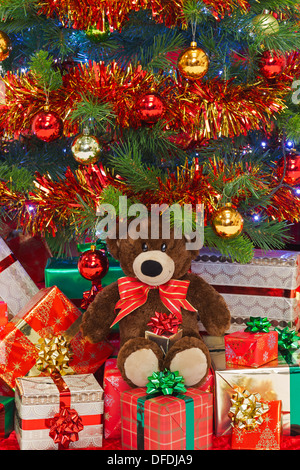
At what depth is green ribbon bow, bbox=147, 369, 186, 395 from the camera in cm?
105

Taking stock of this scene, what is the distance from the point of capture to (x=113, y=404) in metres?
1.14

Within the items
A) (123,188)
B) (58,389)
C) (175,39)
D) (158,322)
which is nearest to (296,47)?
(175,39)

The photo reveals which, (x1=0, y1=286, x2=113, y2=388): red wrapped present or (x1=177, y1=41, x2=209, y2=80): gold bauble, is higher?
(x1=177, y1=41, x2=209, y2=80): gold bauble

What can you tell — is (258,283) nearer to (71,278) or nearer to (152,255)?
(152,255)

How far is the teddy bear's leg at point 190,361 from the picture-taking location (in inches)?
43.3

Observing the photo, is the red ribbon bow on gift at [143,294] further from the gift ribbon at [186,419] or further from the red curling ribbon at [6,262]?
the red curling ribbon at [6,262]

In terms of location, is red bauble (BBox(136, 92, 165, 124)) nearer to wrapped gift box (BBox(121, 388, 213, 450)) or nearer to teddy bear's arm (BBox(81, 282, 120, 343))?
teddy bear's arm (BBox(81, 282, 120, 343))

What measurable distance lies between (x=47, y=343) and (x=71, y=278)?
0.24 m

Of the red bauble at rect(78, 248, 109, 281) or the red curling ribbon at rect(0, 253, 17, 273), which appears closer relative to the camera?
the red bauble at rect(78, 248, 109, 281)

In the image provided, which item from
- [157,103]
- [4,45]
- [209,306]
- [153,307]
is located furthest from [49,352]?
[4,45]

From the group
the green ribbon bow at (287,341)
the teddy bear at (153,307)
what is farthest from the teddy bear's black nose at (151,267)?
the green ribbon bow at (287,341)

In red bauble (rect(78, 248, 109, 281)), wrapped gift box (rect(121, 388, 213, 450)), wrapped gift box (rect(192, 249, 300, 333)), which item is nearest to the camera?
wrapped gift box (rect(121, 388, 213, 450))

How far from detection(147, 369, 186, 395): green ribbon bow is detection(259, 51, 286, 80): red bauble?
2.27 ft

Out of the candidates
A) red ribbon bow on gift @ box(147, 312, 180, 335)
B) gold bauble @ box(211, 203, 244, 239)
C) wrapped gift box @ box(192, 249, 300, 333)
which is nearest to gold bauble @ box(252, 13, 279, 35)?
gold bauble @ box(211, 203, 244, 239)
